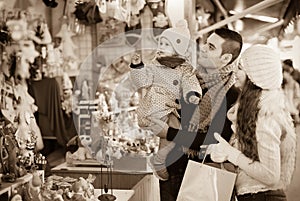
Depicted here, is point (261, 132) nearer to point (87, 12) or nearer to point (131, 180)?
point (131, 180)

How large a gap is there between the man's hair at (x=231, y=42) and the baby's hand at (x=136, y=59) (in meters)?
0.34

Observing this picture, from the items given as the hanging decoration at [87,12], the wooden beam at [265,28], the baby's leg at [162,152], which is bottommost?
the baby's leg at [162,152]

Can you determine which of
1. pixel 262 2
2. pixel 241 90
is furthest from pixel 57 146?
pixel 262 2

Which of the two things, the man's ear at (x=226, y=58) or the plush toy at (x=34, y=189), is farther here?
the plush toy at (x=34, y=189)

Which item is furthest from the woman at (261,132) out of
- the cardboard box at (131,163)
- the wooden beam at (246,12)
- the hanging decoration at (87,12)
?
the hanging decoration at (87,12)

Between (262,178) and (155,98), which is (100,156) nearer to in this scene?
(155,98)

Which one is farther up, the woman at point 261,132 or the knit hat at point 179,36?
the knit hat at point 179,36

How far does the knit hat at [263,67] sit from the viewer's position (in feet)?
6.08

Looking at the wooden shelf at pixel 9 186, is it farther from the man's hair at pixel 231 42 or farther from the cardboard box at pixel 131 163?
the man's hair at pixel 231 42

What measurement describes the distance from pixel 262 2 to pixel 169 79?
0.48 metres

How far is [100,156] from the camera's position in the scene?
2039 mm

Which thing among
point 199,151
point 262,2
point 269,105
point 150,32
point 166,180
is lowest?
point 166,180

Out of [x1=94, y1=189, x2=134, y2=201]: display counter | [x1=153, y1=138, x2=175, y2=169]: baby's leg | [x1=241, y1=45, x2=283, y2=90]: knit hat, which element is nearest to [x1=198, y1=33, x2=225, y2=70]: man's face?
[x1=241, y1=45, x2=283, y2=90]: knit hat

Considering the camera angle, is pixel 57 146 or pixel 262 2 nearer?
pixel 262 2
